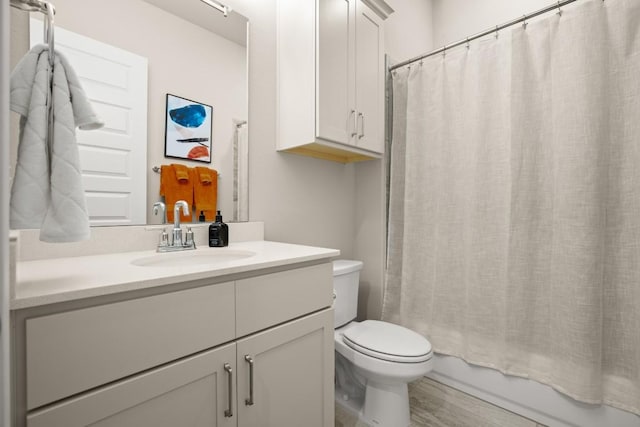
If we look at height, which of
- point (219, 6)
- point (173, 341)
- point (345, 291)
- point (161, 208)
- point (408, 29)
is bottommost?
point (345, 291)

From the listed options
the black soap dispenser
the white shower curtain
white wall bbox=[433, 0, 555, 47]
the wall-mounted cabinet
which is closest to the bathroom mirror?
the black soap dispenser

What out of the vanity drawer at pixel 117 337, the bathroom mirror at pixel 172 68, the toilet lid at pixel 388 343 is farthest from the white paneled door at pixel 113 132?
the toilet lid at pixel 388 343

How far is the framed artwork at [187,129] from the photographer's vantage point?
1233 mm

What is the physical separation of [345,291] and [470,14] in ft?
7.28

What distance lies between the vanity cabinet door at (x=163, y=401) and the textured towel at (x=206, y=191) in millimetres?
689

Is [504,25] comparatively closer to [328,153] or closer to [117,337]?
[328,153]

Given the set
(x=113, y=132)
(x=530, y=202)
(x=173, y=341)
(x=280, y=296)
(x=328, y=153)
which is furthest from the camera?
(x=328, y=153)

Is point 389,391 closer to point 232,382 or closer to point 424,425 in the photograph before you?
point 424,425

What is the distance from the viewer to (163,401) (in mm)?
729

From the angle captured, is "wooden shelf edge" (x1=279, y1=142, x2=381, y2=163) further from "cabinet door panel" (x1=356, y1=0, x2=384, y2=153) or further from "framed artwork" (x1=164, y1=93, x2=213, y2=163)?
"framed artwork" (x1=164, y1=93, x2=213, y2=163)

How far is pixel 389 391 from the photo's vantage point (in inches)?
54.9

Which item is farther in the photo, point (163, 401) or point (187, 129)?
point (187, 129)

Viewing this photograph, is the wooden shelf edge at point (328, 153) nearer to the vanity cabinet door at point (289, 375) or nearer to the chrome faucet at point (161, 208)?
the chrome faucet at point (161, 208)

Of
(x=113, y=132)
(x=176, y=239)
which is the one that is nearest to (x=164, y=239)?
(x=176, y=239)
